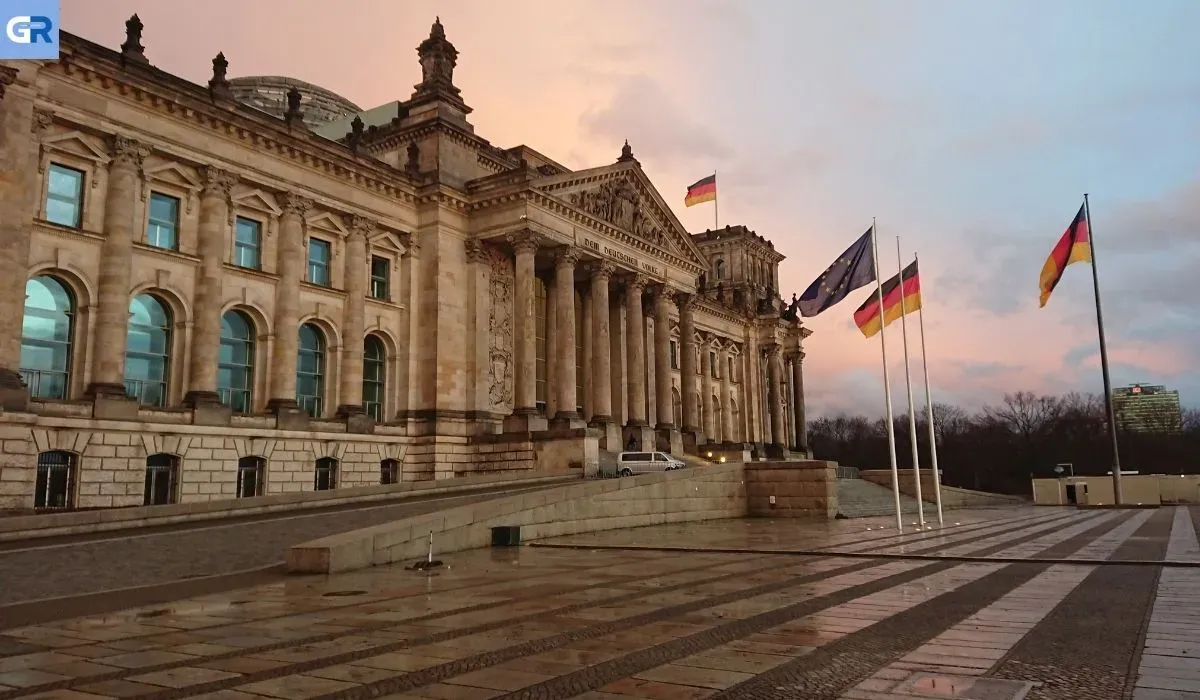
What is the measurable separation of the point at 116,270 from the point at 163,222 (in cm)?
365

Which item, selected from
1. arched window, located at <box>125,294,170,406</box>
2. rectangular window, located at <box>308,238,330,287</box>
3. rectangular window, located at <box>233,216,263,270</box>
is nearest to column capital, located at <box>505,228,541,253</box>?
rectangular window, located at <box>308,238,330,287</box>

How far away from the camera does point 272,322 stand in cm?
3797

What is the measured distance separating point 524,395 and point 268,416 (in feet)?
44.1

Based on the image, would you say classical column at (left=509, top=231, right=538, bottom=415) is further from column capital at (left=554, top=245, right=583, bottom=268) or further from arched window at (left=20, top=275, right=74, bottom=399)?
arched window at (left=20, top=275, right=74, bottom=399)

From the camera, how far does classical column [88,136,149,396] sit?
30906 mm

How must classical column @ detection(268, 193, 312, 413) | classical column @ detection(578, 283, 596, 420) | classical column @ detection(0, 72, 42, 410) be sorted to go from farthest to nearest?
classical column @ detection(578, 283, 596, 420), classical column @ detection(268, 193, 312, 413), classical column @ detection(0, 72, 42, 410)

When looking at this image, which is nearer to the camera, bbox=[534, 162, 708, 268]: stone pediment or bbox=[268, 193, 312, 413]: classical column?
Answer: bbox=[268, 193, 312, 413]: classical column

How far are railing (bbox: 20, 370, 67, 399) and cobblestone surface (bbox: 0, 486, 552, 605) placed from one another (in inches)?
476

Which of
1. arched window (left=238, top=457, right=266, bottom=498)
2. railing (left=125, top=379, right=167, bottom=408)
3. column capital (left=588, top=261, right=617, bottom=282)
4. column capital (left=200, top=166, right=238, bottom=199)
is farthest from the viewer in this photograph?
Answer: column capital (left=588, top=261, right=617, bottom=282)

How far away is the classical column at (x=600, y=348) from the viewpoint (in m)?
49.7

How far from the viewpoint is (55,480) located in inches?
1141

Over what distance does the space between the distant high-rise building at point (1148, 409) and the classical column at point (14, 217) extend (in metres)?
157

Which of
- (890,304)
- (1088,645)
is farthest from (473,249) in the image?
(1088,645)

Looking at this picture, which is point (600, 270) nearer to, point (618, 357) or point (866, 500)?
point (618, 357)
